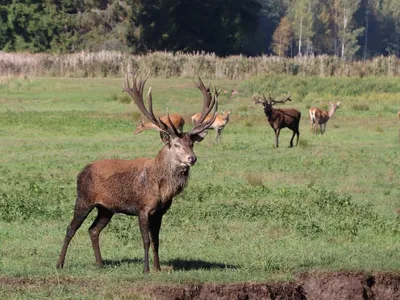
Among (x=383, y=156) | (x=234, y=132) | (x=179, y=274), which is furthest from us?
(x=234, y=132)

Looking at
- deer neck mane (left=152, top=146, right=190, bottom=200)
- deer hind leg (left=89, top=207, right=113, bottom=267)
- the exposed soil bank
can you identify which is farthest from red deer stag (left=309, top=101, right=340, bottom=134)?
deer neck mane (left=152, top=146, right=190, bottom=200)

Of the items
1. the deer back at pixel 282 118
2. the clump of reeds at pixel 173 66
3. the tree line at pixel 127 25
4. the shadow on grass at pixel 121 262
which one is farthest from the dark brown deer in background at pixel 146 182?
the tree line at pixel 127 25

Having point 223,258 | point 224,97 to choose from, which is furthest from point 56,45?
point 223,258

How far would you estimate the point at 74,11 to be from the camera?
7031 centimetres

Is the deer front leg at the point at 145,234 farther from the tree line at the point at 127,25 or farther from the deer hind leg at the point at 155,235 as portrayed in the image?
the tree line at the point at 127,25

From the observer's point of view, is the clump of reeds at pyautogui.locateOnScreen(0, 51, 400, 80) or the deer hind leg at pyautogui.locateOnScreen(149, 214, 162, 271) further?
the clump of reeds at pyautogui.locateOnScreen(0, 51, 400, 80)

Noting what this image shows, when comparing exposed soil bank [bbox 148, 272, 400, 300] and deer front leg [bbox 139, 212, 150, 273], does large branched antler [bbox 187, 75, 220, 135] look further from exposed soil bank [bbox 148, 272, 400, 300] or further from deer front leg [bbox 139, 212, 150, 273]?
exposed soil bank [bbox 148, 272, 400, 300]

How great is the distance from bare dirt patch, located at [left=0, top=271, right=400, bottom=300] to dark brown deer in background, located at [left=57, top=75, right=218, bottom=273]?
0.94 metres

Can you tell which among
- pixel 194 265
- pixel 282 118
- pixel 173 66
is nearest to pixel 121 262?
pixel 194 265

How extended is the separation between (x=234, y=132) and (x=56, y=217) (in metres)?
15.9

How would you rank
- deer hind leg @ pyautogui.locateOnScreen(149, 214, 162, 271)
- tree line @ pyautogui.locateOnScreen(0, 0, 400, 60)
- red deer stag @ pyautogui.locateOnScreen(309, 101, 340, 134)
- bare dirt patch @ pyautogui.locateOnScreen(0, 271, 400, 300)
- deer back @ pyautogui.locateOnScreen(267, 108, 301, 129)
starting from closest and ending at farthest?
1. bare dirt patch @ pyautogui.locateOnScreen(0, 271, 400, 300)
2. deer hind leg @ pyautogui.locateOnScreen(149, 214, 162, 271)
3. deer back @ pyautogui.locateOnScreen(267, 108, 301, 129)
4. red deer stag @ pyautogui.locateOnScreen(309, 101, 340, 134)
5. tree line @ pyautogui.locateOnScreen(0, 0, 400, 60)

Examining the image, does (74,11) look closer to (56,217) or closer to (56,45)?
(56,45)

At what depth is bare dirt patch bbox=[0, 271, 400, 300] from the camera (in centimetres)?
1088

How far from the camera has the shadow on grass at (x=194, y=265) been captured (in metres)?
12.4
